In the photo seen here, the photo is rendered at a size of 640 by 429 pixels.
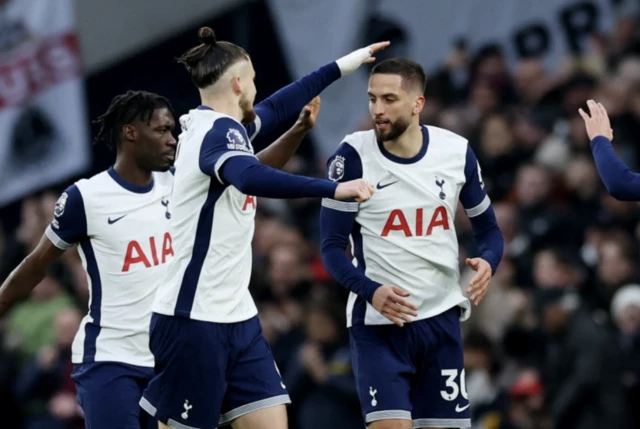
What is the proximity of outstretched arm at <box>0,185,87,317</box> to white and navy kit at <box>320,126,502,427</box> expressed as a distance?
1286 mm

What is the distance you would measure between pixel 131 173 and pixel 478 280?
198 cm

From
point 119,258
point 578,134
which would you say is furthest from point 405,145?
point 578,134

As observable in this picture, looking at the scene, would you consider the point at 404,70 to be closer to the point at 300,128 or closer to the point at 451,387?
the point at 300,128

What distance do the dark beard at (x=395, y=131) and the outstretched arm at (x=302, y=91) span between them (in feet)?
1.43

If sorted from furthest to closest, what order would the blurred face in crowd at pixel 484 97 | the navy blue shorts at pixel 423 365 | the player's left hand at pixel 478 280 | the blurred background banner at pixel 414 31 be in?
the blurred background banner at pixel 414 31 → the blurred face in crowd at pixel 484 97 → the navy blue shorts at pixel 423 365 → the player's left hand at pixel 478 280

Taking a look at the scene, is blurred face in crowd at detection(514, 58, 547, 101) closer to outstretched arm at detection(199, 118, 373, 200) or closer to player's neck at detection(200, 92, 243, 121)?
player's neck at detection(200, 92, 243, 121)

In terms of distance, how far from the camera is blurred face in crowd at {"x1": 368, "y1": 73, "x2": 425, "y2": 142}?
7949 millimetres

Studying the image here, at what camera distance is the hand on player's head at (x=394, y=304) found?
24.8 ft

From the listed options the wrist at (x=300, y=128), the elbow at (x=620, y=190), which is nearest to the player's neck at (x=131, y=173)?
the wrist at (x=300, y=128)

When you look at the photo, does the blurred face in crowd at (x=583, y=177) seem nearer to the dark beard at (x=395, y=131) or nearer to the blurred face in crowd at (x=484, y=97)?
the blurred face in crowd at (x=484, y=97)

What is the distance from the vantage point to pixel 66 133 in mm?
16141

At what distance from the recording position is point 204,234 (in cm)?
741

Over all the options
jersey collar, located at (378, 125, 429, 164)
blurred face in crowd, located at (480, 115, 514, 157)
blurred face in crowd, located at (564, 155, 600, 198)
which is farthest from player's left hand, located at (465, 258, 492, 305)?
blurred face in crowd, located at (480, 115, 514, 157)

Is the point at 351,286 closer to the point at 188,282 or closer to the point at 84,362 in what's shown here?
the point at 188,282
